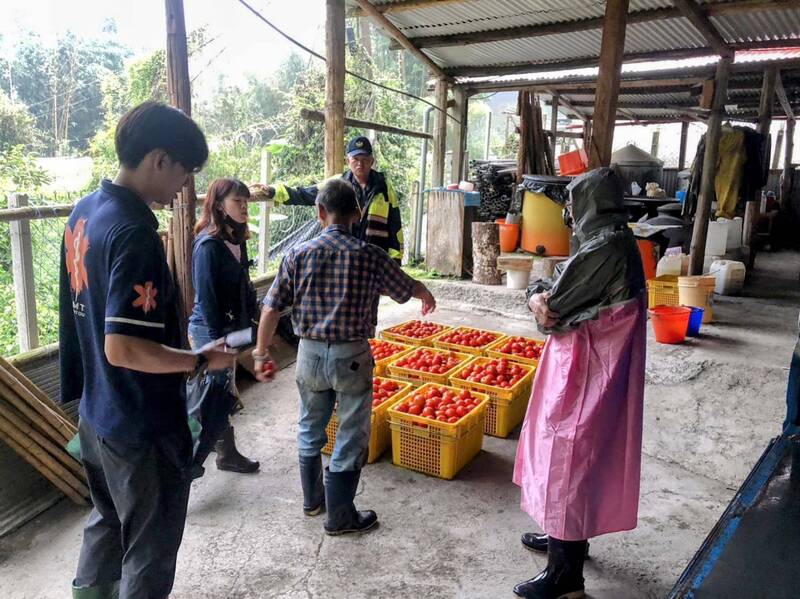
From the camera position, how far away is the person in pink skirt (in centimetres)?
236

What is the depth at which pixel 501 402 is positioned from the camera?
4160 millimetres

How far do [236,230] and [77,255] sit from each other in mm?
1589

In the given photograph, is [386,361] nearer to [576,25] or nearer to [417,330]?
[417,330]

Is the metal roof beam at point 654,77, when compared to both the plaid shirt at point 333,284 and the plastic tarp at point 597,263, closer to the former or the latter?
the plastic tarp at point 597,263

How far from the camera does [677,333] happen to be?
245 inches

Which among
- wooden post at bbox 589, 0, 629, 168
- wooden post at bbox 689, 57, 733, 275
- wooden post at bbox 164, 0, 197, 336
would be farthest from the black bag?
wooden post at bbox 689, 57, 733, 275

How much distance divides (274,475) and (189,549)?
79 cm

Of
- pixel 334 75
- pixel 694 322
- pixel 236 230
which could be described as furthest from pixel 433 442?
pixel 694 322

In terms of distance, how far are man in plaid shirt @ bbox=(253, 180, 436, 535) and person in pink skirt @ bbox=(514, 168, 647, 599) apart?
2.71 ft

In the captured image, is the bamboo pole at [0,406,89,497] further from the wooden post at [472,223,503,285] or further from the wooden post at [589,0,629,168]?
the wooden post at [472,223,503,285]

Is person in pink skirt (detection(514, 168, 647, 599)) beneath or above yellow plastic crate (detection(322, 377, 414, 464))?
above

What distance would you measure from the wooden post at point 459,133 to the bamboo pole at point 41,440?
7842 mm

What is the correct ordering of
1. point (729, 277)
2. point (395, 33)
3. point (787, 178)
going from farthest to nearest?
point (787, 178)
point (729, 277)
point (395, 33)

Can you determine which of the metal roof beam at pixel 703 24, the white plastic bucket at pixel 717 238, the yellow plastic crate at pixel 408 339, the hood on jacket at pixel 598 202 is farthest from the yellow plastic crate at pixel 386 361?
the white plastic bucket at pixel 717 238
